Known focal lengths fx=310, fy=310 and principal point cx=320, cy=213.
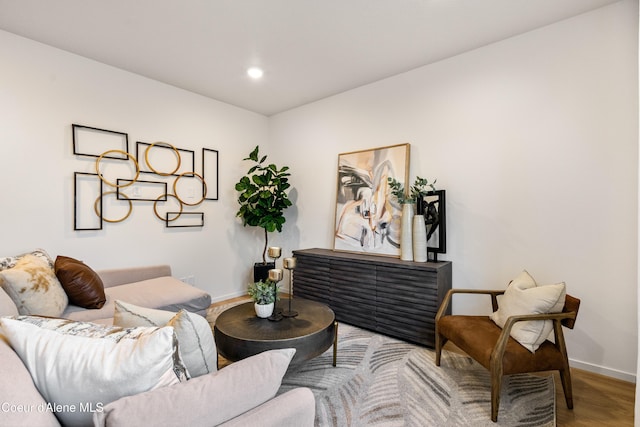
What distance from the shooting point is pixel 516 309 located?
2.08m

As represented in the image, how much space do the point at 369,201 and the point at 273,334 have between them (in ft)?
6.72

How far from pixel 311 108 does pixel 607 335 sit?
391 cm

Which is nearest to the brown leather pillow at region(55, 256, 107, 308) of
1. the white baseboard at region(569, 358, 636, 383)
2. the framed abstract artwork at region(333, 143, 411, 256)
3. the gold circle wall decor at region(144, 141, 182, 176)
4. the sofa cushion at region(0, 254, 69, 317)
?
the sofa cushion at region(0, 254, 69, 317)

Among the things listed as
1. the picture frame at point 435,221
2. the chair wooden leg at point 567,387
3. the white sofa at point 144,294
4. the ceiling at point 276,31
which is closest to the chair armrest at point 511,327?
the chair wooden leg at point 567,387

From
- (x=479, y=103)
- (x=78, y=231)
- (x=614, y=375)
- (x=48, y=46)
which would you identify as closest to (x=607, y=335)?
(x=614, y=375)

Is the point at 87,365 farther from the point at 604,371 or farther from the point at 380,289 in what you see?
the point at 604,371

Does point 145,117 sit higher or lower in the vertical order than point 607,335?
higher

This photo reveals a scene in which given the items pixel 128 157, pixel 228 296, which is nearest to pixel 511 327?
pixel 228 296

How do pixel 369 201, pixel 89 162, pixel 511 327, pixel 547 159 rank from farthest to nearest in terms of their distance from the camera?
1. pixel 369 201
2. pixel 89 162
3. pixel 547 159
4. pixel 511 327

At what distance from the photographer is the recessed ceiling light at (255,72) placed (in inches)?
133

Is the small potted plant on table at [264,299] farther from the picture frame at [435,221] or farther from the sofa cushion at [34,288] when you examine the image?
the picture frame at [435,221]

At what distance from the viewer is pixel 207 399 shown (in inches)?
34.2

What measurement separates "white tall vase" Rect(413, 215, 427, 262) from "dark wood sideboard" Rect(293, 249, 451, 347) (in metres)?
0.10

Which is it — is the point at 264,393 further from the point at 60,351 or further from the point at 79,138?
the point at 79,138
